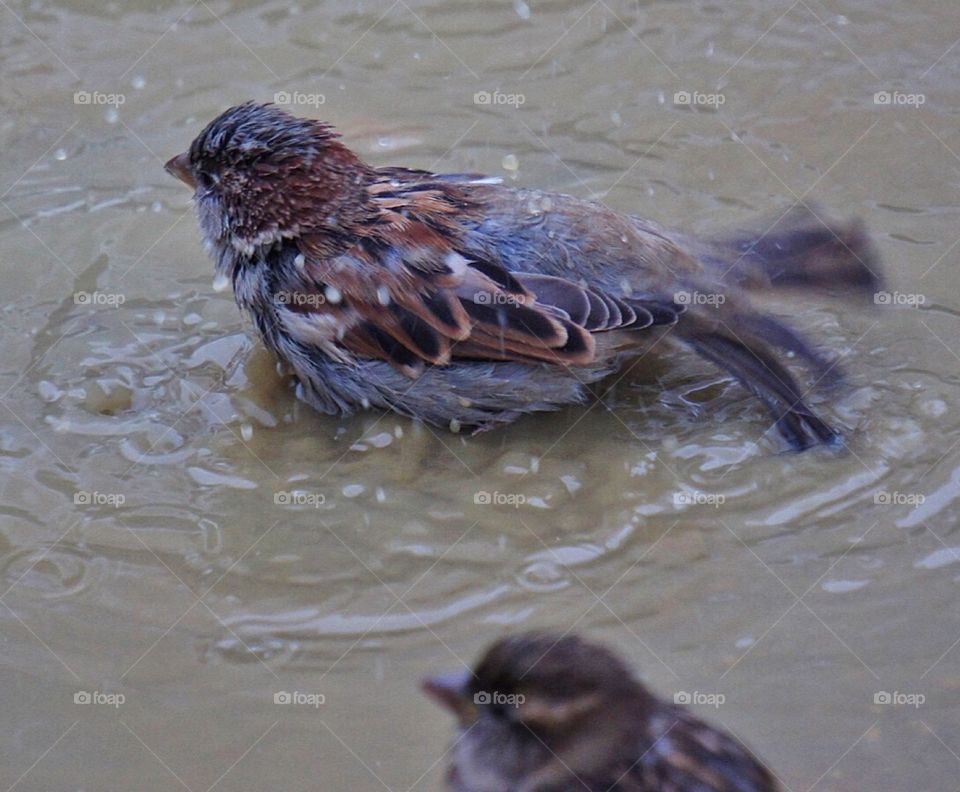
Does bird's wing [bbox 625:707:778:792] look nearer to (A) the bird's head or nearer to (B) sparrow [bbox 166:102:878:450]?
(B) sparrow [bbox 166:102:878:450]

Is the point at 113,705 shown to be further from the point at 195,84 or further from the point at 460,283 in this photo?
the point at 195,84

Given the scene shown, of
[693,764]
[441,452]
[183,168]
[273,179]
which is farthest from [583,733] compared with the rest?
[183,168]

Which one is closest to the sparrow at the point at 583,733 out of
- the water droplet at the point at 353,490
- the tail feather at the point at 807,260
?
the water droplet at the point at 353,490

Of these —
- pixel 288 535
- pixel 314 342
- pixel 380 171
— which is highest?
pixel 380 171

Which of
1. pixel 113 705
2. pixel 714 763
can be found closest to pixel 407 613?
pixel 113 705

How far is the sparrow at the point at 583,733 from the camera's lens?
370 centimetres

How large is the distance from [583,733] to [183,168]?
3.48 metres

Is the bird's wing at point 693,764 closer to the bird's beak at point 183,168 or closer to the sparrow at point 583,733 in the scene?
the sparrow at point 583,733

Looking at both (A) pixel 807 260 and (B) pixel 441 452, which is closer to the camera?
(B) pixel 441 452

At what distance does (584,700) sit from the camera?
372cm

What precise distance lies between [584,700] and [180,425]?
2598mm

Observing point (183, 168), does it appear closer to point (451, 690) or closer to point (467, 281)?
point (467, 281)

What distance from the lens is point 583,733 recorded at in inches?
147

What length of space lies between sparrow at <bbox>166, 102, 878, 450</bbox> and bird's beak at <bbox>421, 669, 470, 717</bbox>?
177 centimetres
